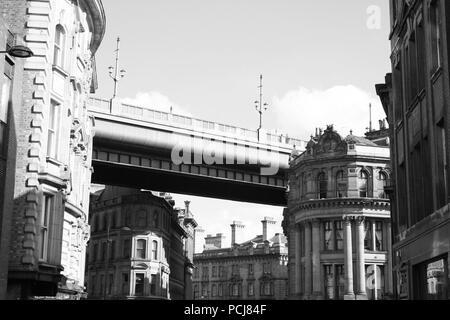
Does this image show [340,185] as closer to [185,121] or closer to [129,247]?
[185,121]

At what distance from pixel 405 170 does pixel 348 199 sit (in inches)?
1720

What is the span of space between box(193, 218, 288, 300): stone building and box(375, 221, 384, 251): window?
53.8m

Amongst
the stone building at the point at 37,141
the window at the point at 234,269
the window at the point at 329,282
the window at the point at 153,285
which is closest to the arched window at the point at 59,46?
the stone building at the point at 37,141

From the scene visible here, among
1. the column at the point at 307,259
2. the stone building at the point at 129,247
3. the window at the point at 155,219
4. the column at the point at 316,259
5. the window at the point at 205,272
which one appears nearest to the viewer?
the column at the point at 316,259

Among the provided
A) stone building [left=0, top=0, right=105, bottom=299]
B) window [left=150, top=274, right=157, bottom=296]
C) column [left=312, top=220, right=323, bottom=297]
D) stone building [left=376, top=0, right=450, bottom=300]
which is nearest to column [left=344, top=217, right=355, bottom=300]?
column [left=312, top=220, right=323, bottom=297]

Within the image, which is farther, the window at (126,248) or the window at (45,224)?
the window at (126,248)

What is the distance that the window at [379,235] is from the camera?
227 feet

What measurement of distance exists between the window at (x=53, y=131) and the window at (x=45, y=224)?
1.93m

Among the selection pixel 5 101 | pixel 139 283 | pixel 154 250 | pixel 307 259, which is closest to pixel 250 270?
pixel 154 250

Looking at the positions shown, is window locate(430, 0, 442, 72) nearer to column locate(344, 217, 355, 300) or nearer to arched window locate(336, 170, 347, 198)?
column locate(344, 217, 355, 300)

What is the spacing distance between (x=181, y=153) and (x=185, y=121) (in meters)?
3.37

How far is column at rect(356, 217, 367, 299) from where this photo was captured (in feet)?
220

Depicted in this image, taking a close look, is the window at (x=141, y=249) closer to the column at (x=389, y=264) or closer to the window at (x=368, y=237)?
the window at (x=368, y=237)

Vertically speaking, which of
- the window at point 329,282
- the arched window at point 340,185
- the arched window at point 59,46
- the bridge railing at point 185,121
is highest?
the bridge railing at point 185,121
